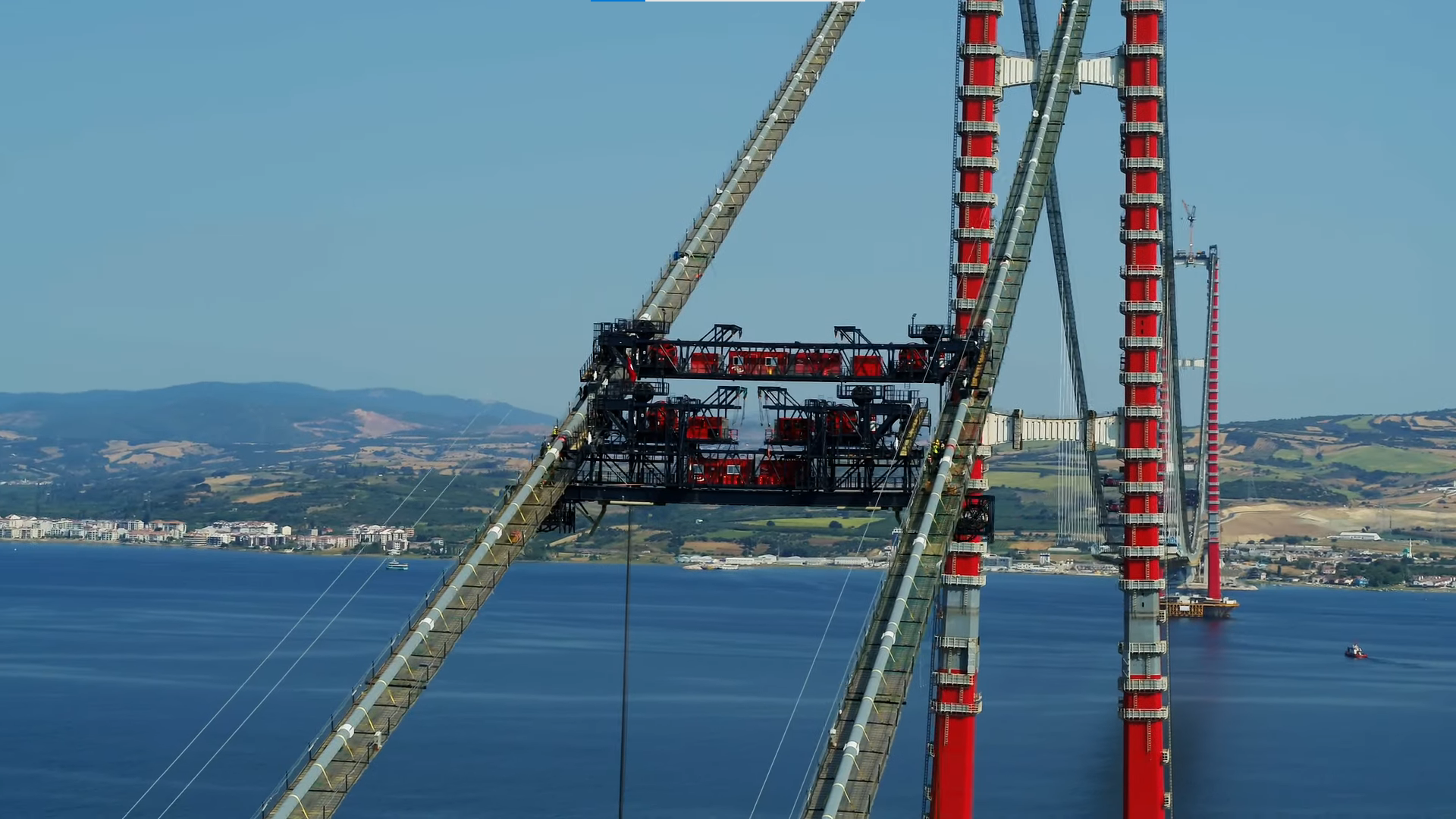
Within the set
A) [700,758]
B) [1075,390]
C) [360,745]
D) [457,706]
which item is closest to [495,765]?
[700,758]

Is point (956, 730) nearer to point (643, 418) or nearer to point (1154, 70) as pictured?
point (643, 418)

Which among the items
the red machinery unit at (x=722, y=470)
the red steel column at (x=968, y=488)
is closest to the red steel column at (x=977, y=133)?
the red steel column at (x=968, y=488)

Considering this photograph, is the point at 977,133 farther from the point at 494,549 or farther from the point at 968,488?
the point at 494,549

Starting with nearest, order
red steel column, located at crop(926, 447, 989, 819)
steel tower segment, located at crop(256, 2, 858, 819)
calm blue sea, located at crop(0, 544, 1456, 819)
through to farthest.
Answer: steel tower segment, located at crop(256, 2, 858, 819)
red steel column, located at crop(926, 447, 989, 819)
calm blue sea, located at crop(0, 544, 1456, 819)

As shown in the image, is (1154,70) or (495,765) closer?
(1154,70)

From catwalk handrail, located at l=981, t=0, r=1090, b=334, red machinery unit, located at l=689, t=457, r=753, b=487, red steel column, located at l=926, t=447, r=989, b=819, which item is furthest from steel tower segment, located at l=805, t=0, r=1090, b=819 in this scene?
red machinery unit, located at l=689, t=457, r=753, b=487

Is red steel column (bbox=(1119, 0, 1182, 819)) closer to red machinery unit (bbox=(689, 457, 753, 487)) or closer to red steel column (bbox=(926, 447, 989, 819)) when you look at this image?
red steel column (bbox=(926, 447, 989, 819))

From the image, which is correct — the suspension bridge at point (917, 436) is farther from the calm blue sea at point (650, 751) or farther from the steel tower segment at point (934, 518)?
the calm blue sea at point (650, 751)
